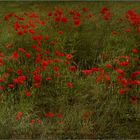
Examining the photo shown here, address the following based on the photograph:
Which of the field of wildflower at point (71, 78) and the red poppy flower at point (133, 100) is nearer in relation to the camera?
the field of wildflower at point (71, 78)

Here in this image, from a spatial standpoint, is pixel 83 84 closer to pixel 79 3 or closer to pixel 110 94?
pixel 110 94

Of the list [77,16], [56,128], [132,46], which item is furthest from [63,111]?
[77,16]

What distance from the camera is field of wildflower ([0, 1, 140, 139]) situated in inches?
189

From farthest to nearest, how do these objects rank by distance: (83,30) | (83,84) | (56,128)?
(83,30) < (83,84) < (56,128)

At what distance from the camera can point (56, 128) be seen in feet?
15.7

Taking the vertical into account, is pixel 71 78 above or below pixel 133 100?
above

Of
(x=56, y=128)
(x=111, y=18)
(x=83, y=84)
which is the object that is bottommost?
(x=56, y=128)

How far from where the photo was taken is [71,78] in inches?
208

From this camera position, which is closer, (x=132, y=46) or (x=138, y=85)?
(x=138, y=85)

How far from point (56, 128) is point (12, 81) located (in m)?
1.02

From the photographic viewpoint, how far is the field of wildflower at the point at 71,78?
4.81 m

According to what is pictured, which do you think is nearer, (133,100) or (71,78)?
(133,100)

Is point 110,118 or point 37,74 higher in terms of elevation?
point 37,74

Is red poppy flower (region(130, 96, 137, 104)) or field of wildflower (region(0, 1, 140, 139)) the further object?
red poppy flower (region(130, 96, 137, 104))
